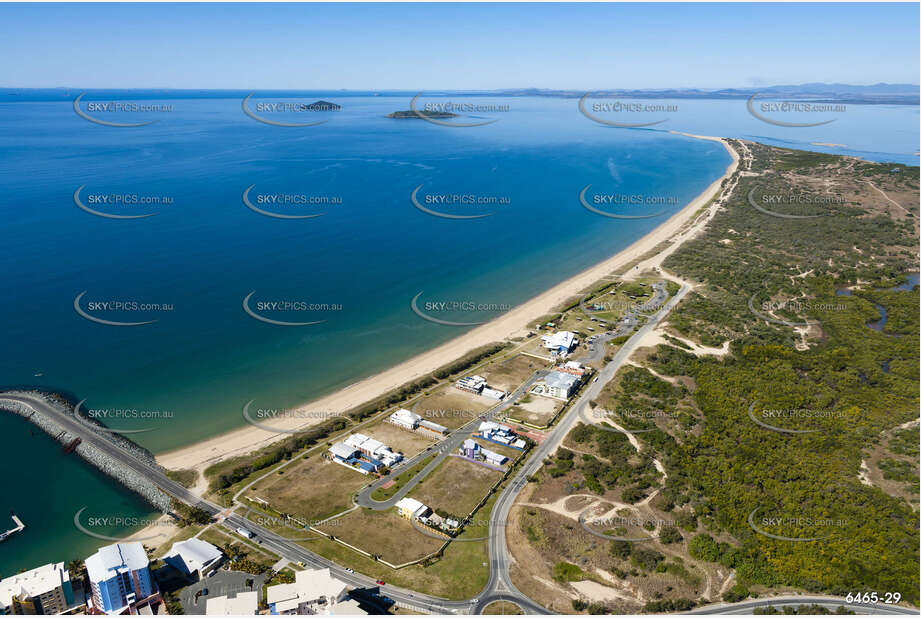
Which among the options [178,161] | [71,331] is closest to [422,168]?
[178,161]

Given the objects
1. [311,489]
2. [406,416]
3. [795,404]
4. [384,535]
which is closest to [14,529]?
[311,489]

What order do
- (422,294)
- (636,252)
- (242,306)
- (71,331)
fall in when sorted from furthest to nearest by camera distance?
(636,252) → (422,294) → (242,306) → (71,331)

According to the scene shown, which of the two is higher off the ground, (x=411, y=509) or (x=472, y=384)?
(x=472, y=384)

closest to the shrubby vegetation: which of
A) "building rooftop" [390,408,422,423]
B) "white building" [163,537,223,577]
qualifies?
"building rooftop" [390,408,422,423]

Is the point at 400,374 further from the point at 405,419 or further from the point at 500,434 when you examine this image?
the point at 500,434

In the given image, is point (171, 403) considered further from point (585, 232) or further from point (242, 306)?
point (585, 232)

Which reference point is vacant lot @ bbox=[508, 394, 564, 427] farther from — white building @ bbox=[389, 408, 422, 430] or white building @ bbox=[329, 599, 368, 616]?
white building @ bbox=[329, 599, 368, 616]
